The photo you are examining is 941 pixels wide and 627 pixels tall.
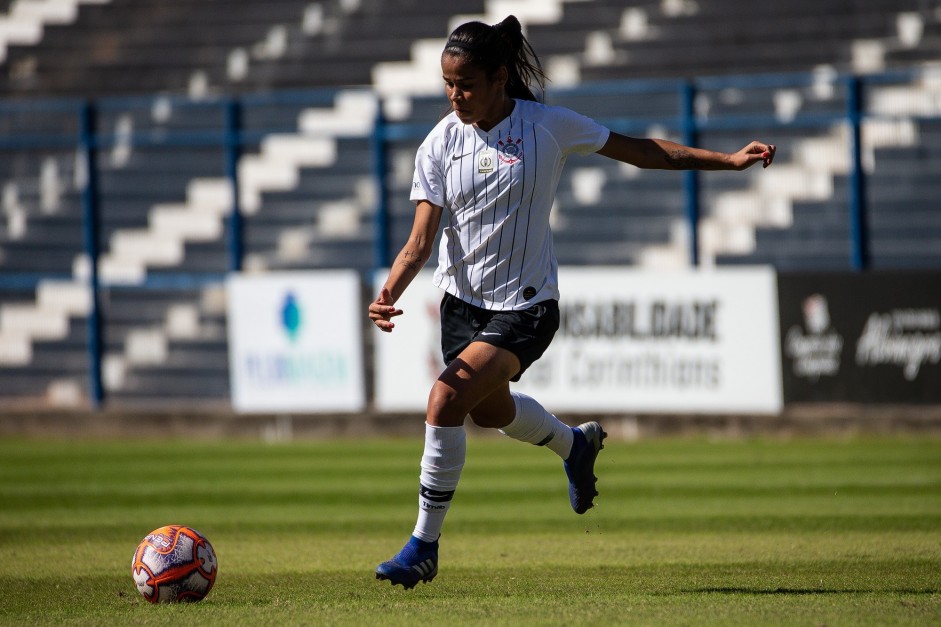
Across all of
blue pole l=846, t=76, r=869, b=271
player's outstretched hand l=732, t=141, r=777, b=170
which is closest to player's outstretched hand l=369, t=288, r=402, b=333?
player's outstretched hand l=732, t=141, r=777, b=170

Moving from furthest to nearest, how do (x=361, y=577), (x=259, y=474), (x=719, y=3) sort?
1. (x=719, y=3)
2. (x=259, y=474)
3. (x=361, y=577)

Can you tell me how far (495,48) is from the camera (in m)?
5.85

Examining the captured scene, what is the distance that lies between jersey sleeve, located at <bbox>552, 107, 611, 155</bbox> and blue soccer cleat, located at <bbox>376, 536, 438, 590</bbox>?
176cm

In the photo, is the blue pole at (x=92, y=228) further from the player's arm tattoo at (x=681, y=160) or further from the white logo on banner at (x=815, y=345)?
the player's arm tattoo at (x=681, y=160)

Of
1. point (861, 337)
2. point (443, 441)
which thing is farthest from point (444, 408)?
point (861, 337)

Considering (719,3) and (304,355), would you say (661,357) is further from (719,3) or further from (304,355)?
(719,3)

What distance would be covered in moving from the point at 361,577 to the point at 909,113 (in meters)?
9.78

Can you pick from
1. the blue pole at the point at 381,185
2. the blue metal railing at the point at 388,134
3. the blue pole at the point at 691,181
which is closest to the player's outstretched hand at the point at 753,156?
the blue pole at the point at 691,181

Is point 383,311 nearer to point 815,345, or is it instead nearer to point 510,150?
point 510,150

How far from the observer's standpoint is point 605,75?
62.6 ft

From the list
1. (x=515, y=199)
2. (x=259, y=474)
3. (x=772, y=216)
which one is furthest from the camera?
(x=772, y=216)

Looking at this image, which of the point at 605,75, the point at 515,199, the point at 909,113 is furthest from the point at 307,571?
the point at 605,75

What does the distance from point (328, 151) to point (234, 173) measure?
3.25m

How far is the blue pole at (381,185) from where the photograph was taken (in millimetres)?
15469
